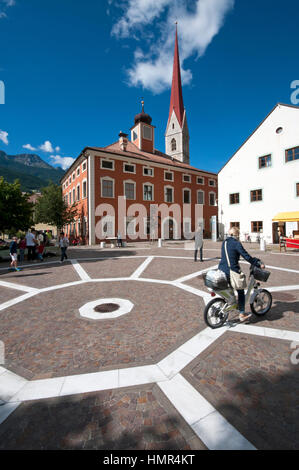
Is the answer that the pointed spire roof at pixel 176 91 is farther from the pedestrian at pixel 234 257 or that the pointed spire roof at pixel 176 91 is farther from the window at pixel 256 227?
the pedestrian at pixel 234 257

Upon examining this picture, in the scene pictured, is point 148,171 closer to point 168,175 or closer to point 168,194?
point 168,175

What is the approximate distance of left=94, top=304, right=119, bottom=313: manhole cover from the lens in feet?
16.7

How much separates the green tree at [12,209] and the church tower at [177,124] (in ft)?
108

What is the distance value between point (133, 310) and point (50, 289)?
3491 mm

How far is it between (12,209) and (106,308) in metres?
21.2

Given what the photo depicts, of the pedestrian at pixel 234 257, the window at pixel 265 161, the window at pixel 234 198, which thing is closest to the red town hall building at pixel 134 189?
the window at pixel 234 198

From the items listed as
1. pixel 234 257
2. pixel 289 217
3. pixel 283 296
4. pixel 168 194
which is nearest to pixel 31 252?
pixel 234 257

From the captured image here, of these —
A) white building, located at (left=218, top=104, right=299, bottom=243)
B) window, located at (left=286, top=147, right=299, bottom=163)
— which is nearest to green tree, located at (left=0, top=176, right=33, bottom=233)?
white building, located at (left=218, top=104, right=299, bottom=243)

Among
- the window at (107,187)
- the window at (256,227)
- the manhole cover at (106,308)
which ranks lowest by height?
the manhole cover at (106,308)

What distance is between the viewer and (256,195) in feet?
76.1

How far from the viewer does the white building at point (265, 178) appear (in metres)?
20.2

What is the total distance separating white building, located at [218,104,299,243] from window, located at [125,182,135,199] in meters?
11.5
